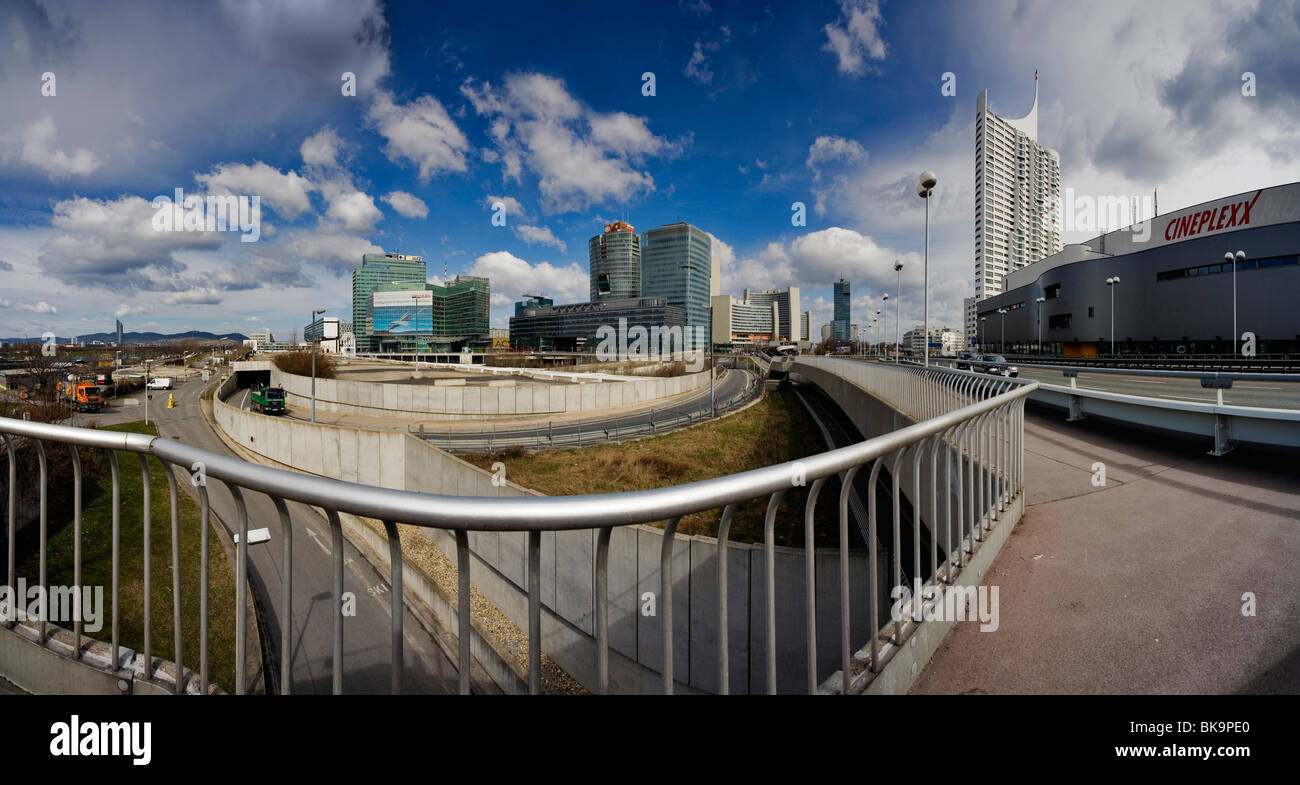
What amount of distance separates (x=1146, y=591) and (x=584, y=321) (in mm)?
136393

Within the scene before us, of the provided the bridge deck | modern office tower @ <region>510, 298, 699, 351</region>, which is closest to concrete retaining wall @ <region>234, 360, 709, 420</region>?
the bridge deck

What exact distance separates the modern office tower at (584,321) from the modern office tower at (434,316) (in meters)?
12.8

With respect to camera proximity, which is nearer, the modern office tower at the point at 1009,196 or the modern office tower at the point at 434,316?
the modern office tower at the point at 1009,196

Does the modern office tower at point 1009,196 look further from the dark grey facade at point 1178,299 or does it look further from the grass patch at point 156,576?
the grass patch at point 156,576

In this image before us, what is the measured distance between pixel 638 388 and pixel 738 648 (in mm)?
32294

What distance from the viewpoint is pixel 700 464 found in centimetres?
2033

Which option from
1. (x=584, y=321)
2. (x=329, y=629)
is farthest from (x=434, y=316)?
(x=329, y=629)

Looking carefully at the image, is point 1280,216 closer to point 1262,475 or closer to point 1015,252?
point 1262,475

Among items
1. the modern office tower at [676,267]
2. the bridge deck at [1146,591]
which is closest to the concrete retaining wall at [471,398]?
the bridge deck at [1146,591]

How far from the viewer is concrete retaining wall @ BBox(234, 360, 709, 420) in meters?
32.8

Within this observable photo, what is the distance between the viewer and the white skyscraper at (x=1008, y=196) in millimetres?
109312
